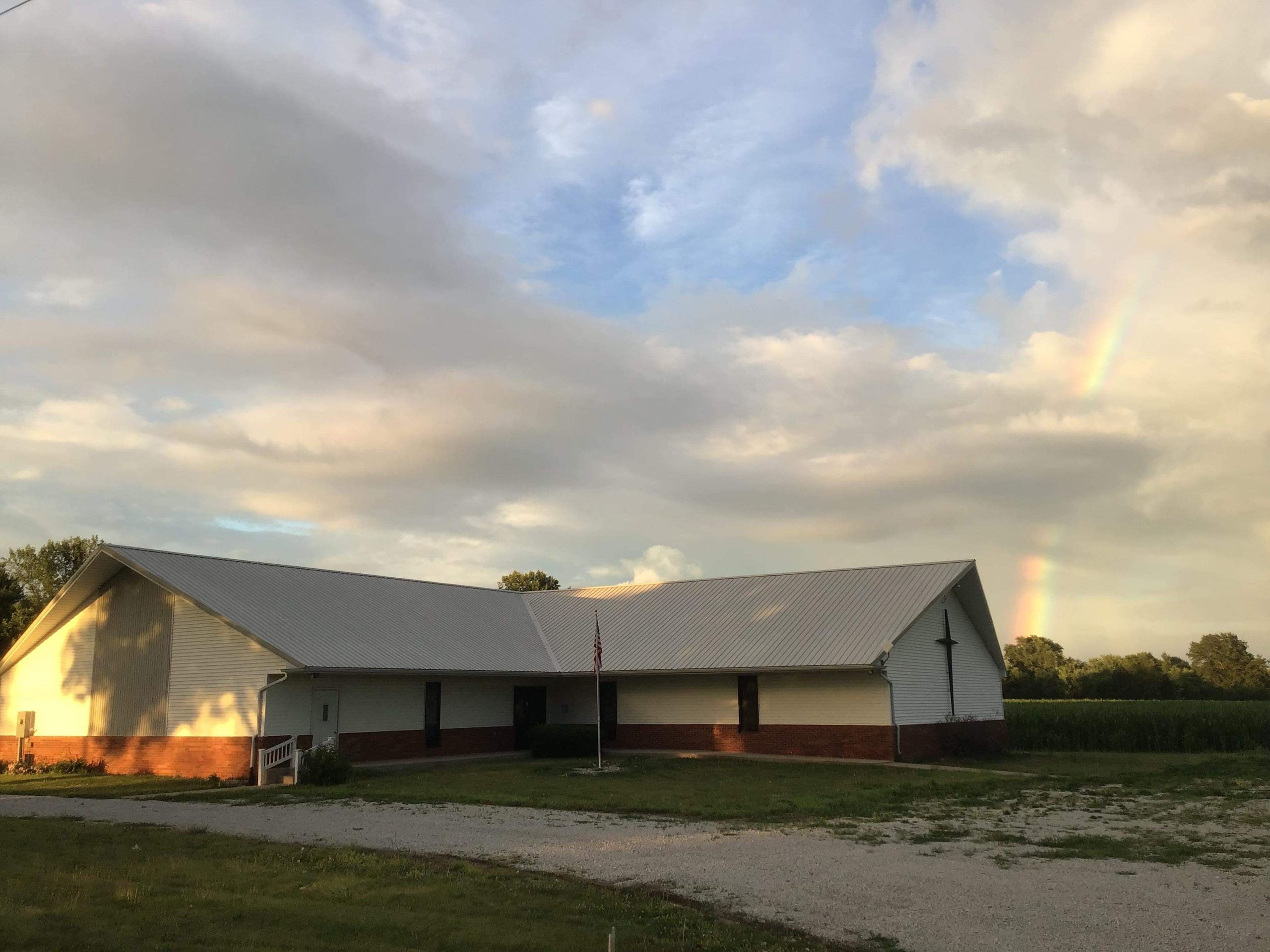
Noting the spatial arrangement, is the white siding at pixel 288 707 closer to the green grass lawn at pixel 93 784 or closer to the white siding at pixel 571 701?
the green grass lawn at pixel 93 784

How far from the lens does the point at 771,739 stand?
29609 millimetres

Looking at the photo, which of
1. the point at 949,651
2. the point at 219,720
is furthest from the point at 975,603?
the point at 219,720

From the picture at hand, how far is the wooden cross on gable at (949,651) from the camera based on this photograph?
103 ft

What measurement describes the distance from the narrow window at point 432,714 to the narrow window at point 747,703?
335 inches

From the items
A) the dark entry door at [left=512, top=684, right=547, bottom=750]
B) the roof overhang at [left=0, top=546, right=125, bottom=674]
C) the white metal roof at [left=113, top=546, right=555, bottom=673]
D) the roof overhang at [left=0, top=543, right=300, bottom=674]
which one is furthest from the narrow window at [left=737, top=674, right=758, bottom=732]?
the roof overhang at [left=0, top=546, right=125, bottom=674]

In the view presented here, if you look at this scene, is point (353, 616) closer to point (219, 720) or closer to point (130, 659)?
point (219, 720)

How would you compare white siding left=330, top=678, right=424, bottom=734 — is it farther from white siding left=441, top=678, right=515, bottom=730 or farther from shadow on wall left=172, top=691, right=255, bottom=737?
shadow on wall left=172, top=691, right=255, bottom=737

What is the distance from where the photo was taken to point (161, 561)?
27719mm

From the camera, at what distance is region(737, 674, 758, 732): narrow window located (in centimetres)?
3008

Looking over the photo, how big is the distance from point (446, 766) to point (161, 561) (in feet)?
30.3

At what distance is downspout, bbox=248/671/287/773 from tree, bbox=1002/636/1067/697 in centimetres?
3266

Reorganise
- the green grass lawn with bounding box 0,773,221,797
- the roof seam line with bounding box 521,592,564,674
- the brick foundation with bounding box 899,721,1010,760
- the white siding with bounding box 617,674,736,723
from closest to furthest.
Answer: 1. the green grass lawn with bounding box 0,773,221,797
2. the brick foundation with bounding box 899,721,1010,760
3. the white siding with bounding box 617,674,736,723
4. the roof seam line with bounding box 521,592,564,674

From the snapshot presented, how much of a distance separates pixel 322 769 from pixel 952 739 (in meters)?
17.8

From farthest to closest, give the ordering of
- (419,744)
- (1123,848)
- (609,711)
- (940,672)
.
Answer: (609,711)
(940,672)
(419,744)
(1123,848)
